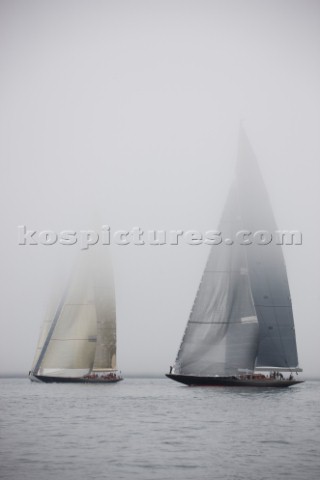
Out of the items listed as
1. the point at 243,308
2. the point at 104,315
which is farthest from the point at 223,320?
the point at 104,315

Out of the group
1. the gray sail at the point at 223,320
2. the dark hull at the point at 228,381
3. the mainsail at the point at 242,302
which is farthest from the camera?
the dark hull at the point at 228,381

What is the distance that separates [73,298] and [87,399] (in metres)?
21.5

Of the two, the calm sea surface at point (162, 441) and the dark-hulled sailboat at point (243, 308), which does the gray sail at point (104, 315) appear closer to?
the dark-hulled sailboat at point (243, 308)

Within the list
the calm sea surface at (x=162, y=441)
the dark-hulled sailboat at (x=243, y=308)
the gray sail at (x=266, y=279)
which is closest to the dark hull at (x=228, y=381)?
the dark-hulled sailboat at (x=243, y=308)

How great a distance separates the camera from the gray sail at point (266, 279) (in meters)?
71.8

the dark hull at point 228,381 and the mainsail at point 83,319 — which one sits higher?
the mainsail at point 83,319

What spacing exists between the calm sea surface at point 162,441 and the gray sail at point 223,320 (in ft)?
27.7

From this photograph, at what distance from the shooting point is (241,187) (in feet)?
238

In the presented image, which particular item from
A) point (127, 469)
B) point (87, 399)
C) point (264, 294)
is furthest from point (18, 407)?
point (127, 469)

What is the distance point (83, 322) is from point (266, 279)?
81.4 feet

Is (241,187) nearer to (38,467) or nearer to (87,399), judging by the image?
(87,399)

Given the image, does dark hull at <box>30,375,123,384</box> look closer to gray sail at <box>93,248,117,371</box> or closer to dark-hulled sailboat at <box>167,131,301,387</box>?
gray sail at <box>93,248,117,371</box>

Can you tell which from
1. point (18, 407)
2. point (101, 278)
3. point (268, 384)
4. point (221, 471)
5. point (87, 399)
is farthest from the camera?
Answer: point (101, 278)

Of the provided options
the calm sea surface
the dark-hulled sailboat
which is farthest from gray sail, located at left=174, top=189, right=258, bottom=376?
the calm sea surface
